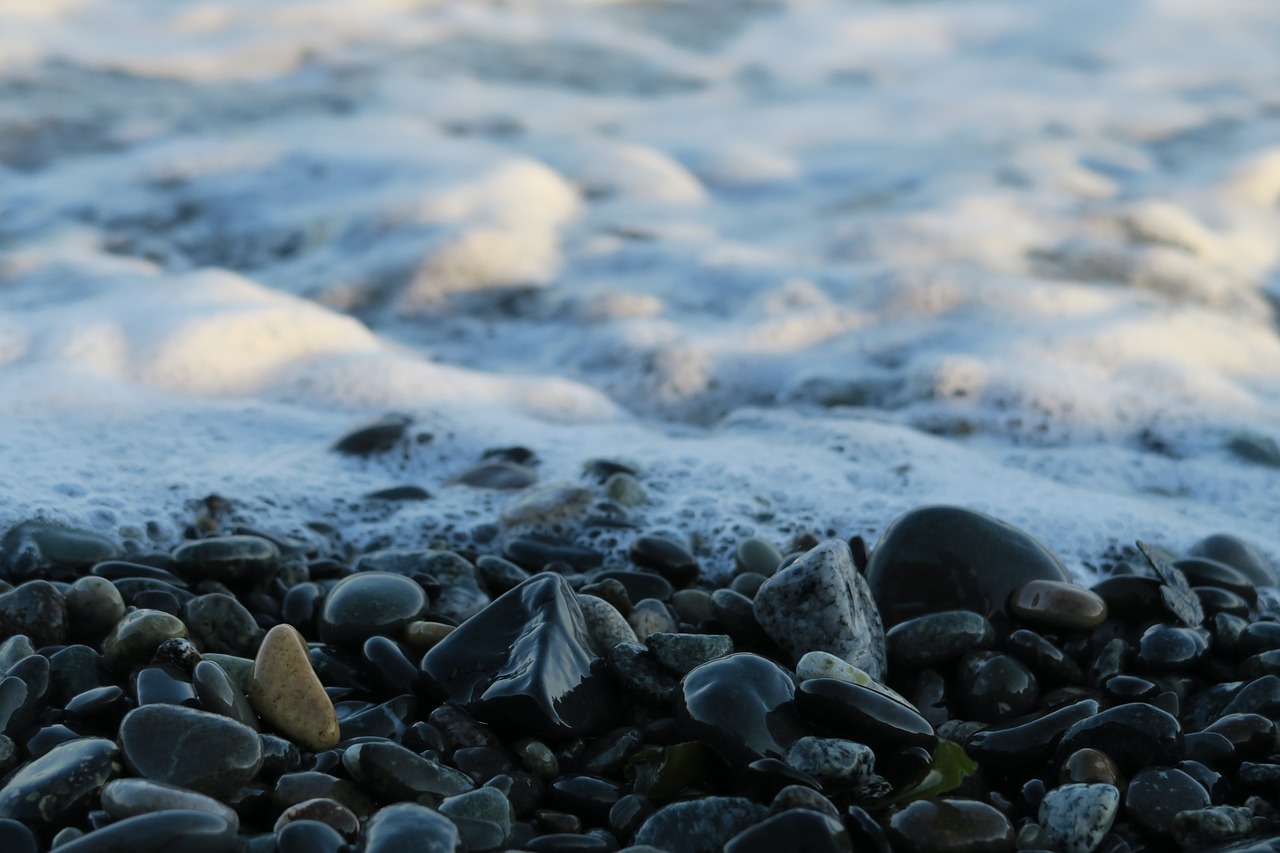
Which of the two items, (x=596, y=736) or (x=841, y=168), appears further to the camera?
(x=841, y=168)

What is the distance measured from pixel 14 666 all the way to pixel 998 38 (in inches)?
419

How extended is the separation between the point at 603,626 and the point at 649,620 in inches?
7.0

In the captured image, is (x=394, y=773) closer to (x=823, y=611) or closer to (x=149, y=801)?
(x=149, y=801)

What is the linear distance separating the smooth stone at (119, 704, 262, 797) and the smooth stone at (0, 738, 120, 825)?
0.12 ft

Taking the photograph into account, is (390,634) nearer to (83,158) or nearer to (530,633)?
(530,633)

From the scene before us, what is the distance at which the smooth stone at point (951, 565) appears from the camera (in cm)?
228

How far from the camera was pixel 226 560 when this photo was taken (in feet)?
7.74

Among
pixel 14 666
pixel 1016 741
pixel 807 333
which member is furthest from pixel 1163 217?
pixel 14 666

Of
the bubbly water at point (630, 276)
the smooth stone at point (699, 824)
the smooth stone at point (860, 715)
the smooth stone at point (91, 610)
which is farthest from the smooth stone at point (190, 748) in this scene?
the bubbly water at point (630, 276)

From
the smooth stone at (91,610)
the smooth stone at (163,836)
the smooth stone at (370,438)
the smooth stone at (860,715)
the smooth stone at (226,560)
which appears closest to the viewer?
the smooth stone at (163,836)

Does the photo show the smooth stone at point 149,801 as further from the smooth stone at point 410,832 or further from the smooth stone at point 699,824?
the smooth stone at point 699,824

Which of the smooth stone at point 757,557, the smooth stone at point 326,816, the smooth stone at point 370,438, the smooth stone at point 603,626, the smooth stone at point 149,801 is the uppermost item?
the smooth stone at point 149,801

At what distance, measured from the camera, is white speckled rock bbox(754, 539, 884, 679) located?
207cm

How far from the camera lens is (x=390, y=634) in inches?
83.7
